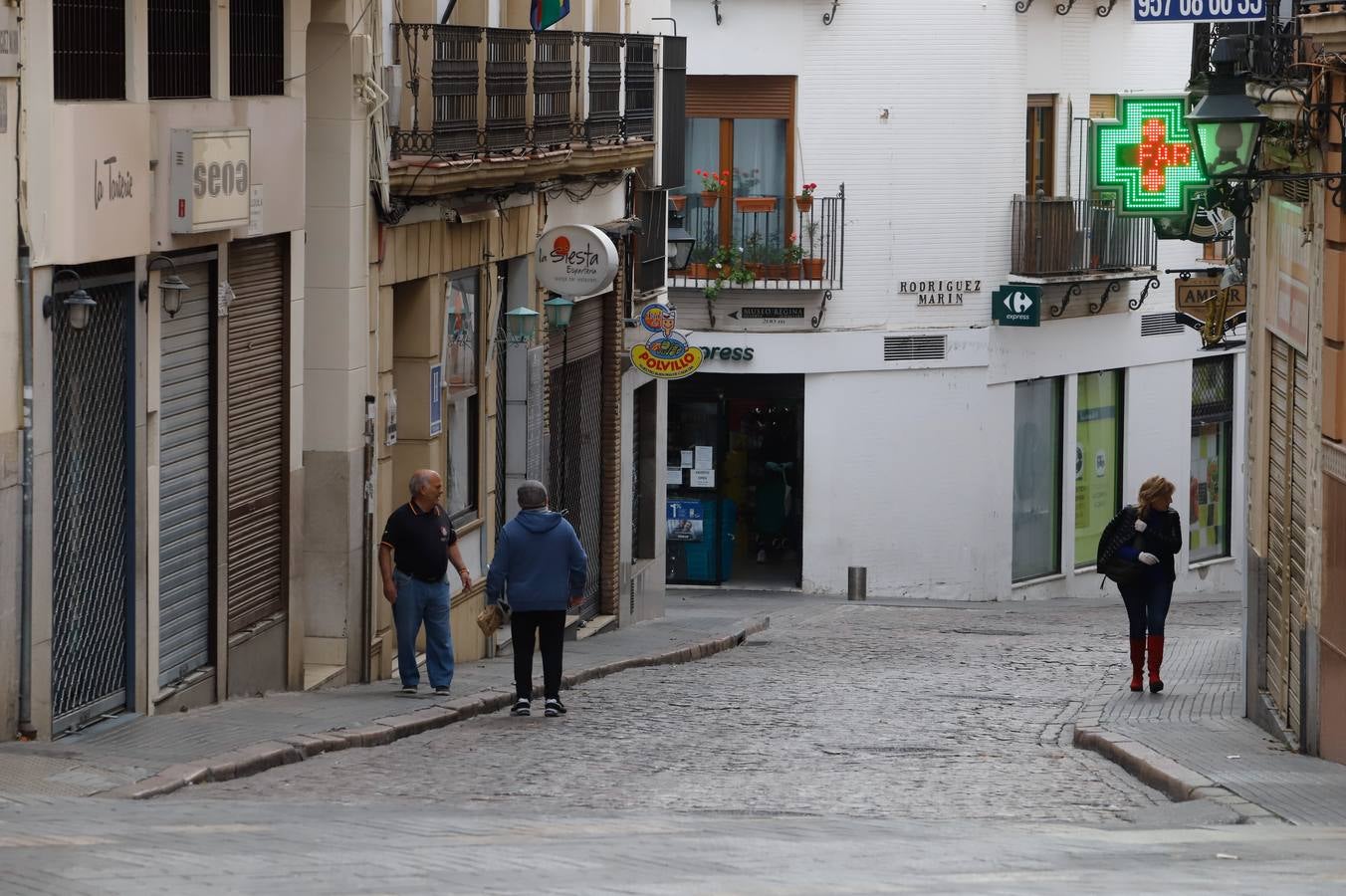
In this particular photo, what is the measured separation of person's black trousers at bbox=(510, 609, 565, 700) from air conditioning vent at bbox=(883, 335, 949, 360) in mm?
15221

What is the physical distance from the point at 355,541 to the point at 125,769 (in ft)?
16.9

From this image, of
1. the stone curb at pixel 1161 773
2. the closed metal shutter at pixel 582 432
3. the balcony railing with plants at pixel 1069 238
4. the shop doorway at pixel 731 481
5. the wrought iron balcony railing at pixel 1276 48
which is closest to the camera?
the stone curb at pixel 1161 773

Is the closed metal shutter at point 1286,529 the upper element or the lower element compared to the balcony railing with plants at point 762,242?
lower

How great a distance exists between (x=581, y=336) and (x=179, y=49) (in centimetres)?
1000

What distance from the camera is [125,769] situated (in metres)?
10.7

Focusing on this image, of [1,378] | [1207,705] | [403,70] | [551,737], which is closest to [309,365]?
[403,70]

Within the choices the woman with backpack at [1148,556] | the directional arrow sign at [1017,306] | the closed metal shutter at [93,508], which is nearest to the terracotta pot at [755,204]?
the directional arrow sign at [1017,306]

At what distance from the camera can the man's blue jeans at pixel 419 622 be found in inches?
594

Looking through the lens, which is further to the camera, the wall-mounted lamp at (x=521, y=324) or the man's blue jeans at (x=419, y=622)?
the wall-mounted lamp at (x=521, y=324)

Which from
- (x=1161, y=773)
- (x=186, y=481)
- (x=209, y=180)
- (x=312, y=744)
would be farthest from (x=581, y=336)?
(x=1161, y=773)

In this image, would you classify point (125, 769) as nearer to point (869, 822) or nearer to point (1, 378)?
point (1, 378)

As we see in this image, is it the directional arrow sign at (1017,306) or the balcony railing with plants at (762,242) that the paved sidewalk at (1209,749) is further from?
the balcony railing with plants at (762,242)

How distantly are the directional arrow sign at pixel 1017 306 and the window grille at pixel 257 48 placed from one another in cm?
1618

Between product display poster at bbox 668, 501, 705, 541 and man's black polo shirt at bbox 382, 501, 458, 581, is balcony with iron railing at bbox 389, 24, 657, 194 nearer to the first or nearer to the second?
man's black polo shirt at bbox 382, 501, 458, 581
